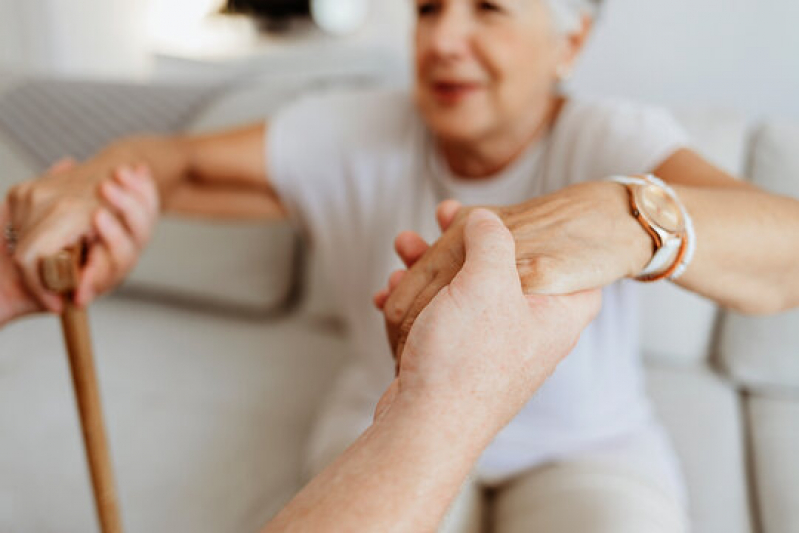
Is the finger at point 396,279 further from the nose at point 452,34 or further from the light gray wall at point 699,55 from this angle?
the light gray wall at point 699,55

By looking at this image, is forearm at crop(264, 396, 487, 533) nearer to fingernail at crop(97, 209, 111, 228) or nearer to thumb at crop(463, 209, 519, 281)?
thumb at crop(463, 209, 519, 281)

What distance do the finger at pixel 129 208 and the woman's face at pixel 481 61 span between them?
41 cm

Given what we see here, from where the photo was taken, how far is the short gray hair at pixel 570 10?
0.89 m

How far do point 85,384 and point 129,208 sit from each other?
24 cm

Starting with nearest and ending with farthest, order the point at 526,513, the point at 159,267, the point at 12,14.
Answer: the point at 526,513 < the point at 159,267 < the point at 12,14

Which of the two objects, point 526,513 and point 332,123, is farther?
point 332,123

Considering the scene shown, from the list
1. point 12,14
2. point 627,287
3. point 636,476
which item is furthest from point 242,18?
point 636,476

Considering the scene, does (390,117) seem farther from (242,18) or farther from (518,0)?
(242,18)

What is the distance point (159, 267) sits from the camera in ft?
5.07

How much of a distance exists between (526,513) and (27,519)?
77cm

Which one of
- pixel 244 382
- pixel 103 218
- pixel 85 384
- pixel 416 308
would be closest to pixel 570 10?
pixel 416 308

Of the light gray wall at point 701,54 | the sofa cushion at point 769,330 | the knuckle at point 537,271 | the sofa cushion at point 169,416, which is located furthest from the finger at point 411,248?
the light gray wall at point 701,54

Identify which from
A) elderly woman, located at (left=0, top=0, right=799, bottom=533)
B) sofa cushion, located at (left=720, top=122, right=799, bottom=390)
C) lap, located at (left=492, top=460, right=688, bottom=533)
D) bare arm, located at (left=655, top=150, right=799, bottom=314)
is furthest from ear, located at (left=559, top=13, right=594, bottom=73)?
lap, located at (left=492, top=460, right=688, bottom=533)

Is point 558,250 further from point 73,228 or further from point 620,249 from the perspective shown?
point 73,228
